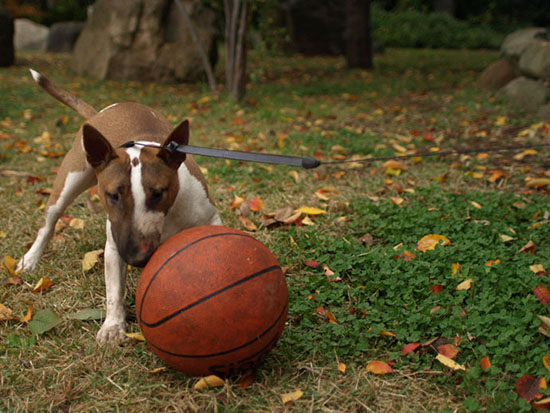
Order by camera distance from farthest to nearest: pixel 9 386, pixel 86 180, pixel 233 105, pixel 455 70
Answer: pixel 455 70, pixel 233 105, pixel 86 180, pixel 9 386

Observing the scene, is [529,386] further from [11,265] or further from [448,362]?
[11,265]

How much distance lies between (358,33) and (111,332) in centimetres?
1197

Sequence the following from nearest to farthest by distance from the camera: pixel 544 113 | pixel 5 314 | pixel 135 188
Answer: pixel 135 188, pixel 5 314, pixel 544 113

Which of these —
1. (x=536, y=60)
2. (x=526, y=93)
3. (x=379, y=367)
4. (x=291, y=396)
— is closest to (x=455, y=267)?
(x=379, y=367)

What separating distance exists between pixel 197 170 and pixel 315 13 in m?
15.3

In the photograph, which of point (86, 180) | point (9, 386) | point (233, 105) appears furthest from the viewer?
point (233, 105)

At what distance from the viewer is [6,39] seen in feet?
41.6

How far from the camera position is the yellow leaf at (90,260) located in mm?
3492

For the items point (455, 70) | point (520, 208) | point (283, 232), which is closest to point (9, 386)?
point (283, 232)

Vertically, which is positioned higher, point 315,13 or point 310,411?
point 315,13

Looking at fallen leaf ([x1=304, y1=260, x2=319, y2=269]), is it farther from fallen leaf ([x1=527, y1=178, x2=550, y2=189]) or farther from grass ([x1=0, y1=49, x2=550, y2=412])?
fallen leaf ([x1=527, y1=178, x2=550, y2=189])

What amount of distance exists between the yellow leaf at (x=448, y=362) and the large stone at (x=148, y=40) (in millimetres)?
9792

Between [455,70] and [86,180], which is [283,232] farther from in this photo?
[455,70]

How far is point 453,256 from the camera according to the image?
10.8 ft
